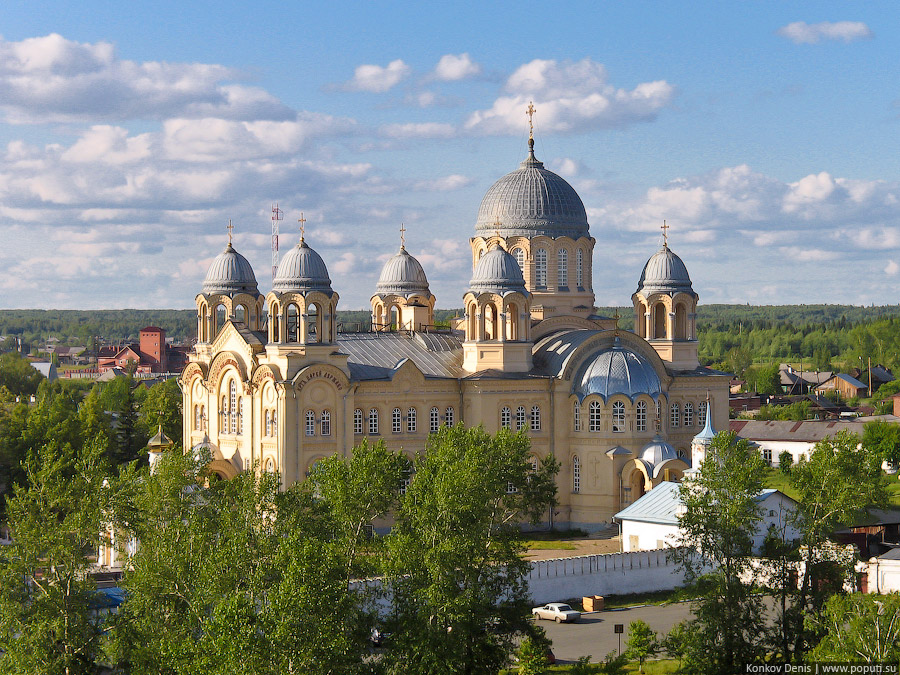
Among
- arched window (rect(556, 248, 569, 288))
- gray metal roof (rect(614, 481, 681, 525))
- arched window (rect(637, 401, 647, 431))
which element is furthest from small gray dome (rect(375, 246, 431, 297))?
gray metal roof (rect(614, 481, 681, 525))

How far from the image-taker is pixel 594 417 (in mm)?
43062

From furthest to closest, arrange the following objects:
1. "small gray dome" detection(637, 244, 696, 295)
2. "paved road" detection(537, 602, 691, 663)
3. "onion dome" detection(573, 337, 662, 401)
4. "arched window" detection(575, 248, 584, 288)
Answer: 1. "arched window" detection(575, 248, 584, 288)
2. "small gray dome" detection(637, 244, 696, 295)
3. "onion dome" detection(573, 337, 662, 401)
4. "paved road" detection(537, 602, 691, 663)

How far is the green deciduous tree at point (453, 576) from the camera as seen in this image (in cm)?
2428

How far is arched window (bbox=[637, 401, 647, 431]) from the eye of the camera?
43.0 metres

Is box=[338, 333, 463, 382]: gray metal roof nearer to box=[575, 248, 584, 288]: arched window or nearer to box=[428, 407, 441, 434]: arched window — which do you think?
box=[428, 407, 441, 434]: arched window

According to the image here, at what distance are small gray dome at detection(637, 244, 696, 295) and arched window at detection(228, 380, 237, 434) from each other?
14.7 meters

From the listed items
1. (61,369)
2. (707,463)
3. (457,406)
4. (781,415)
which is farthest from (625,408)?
(61,369)

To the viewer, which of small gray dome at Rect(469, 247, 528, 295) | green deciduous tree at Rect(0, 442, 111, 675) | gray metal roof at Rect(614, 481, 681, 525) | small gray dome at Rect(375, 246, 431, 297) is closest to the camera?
green deciduous tree at Rect(0, 442, 111, 675)

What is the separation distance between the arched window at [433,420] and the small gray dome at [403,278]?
8969 mm

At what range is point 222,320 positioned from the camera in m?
45.7

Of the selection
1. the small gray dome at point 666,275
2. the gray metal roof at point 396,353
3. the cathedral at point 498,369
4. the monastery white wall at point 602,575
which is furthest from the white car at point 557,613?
the small gray dome at point 666,275

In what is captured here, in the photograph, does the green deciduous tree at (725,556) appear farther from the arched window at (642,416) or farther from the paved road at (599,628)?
the arched window at (642,416)

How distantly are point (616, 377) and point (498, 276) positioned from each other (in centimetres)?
501

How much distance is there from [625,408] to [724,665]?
17822mm
